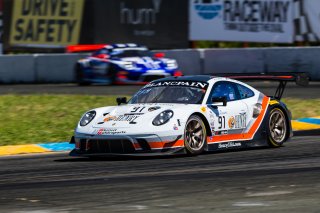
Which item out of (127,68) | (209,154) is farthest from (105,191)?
(127,68)

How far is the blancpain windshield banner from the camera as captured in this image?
26484 millimetres

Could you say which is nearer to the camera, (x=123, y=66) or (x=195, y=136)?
(x=195, y=136)

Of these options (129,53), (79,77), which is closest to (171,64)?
(129,53)

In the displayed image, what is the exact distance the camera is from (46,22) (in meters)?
31.6

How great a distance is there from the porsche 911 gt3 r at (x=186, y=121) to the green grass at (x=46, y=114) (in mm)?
2229

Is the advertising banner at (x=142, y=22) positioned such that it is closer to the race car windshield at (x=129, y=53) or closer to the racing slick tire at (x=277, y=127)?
the race car windshield at (x=129, y=53)

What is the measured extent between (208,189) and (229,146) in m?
3.80

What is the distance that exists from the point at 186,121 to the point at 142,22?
18.9 m

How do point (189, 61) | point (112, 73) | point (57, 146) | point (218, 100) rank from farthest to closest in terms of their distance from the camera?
point (189, 61), point (112, 73), point (57, 146), point (218, 100)

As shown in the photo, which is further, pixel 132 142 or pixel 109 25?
pixel 109 25

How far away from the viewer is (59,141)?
13.7 meters

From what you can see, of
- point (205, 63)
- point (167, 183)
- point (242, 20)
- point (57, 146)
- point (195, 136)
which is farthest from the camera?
point (242, 20)

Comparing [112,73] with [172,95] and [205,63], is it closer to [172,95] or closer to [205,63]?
[205,63]

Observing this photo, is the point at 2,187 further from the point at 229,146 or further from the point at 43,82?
the point at 43,82
